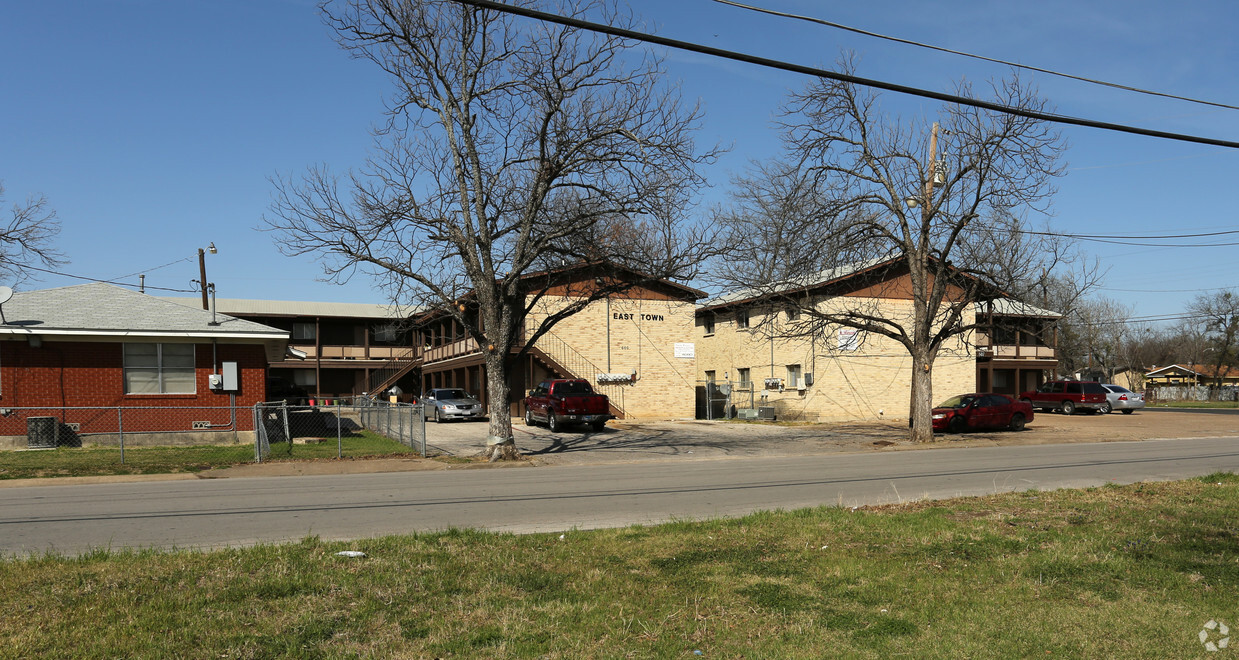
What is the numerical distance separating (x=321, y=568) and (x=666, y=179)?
14486 millimetres

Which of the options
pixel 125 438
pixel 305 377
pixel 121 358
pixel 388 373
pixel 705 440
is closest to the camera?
pixel 125 438

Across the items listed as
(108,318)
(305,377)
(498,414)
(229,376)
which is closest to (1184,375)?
(305,377)

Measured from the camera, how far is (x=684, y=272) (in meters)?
20.4

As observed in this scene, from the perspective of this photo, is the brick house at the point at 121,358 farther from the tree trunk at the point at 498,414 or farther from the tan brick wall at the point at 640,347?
the tan brick wall at the point at 640,347

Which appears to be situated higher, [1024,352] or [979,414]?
[1024,352]

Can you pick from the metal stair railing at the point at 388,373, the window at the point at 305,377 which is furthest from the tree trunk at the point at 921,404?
the window at the point at 305,377

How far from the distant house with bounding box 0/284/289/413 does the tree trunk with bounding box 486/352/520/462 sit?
8.50 metres

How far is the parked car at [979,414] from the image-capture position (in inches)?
1197

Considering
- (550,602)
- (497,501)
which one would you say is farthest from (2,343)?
(550,602)

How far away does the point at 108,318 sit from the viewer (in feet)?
79.3

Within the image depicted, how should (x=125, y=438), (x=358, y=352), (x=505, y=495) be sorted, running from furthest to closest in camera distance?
(x=358, y=352), (x=125, y=438), (x=505, y=495)

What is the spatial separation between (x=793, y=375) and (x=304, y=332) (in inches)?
1446

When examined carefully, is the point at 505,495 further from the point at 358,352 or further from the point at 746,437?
the point at 358,352

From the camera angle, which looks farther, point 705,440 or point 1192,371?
point 1192,371
